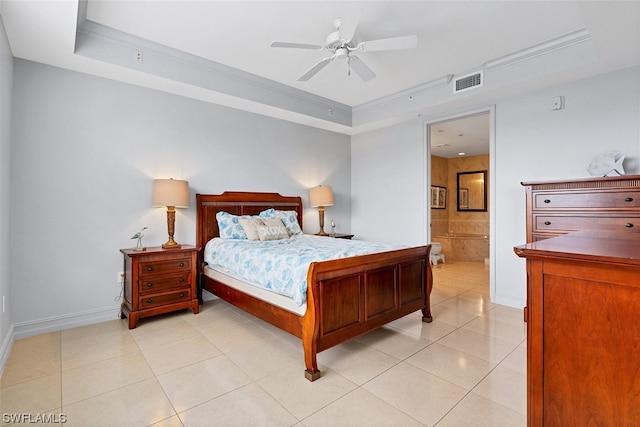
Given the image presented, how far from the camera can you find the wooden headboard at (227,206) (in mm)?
3992

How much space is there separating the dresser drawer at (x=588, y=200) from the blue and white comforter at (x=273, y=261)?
1559mm

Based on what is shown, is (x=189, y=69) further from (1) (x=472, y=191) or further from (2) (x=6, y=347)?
(1) (x=472, y=191)

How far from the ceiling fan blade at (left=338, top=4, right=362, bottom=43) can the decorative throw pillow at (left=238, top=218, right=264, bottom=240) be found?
230 cm

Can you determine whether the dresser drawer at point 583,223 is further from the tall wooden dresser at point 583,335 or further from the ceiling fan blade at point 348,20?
the ceiling fan blade at point 348,20

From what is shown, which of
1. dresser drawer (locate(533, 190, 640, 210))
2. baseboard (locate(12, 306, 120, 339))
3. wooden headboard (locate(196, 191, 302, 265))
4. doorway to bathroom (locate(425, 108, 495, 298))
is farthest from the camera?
doorway to bathroom (locate(425, 108, 495, 298))

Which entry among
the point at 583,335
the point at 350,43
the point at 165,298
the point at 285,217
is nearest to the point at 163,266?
the point at 165,298

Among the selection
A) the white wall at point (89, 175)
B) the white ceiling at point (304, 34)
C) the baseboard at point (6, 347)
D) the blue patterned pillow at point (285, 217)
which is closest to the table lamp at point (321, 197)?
the blue patterned pillow at point (285, 217)

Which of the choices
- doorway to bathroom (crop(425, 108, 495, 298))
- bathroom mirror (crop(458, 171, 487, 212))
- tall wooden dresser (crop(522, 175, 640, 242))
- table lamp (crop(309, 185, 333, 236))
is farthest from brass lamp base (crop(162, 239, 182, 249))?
bathroom mirror (crop(458, 171, 487, 212))

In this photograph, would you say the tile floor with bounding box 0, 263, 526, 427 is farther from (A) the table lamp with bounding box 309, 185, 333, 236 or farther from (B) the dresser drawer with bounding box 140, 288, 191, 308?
(A) the table lamp with bounding box 309, 185, 333, 236

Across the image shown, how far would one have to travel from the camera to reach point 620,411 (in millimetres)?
1060

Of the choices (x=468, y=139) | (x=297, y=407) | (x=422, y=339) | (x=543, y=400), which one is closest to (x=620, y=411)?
(x=543, y=400)

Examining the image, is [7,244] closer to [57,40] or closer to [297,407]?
[57,40]

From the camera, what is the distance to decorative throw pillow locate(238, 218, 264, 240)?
3.82 metres

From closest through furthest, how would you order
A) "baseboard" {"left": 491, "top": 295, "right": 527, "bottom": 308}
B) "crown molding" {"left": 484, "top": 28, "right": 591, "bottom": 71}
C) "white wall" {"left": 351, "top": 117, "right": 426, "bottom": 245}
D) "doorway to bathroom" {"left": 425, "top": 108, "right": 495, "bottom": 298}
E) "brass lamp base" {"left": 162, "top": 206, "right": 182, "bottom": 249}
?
"crown molding" {"left": 484, "top": 28, "right": 591, "bottom": 71}
"brass lamp base" {"left": 162, "top": 206, "right": 182, "bottom": 249}
"baseboard" {"left": 491, "top": 295, "right": 527, "bottom": 308}
"white wall" {"left": 351, "top": 117, "right": 426, "bottom": 245}
"doorway to bathroom" {"left": 425, "top": 108, "right": 495, "bottom": 298}
